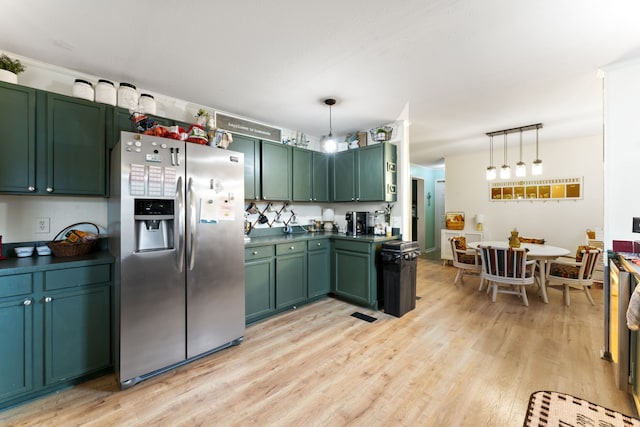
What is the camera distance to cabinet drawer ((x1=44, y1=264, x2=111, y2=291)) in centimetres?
183

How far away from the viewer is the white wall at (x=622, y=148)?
2188 mm

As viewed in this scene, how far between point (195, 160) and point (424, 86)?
2.34 metres

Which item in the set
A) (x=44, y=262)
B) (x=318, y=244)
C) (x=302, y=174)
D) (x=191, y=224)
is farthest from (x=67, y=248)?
(x=302, y=174)

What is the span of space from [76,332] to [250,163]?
222 cm

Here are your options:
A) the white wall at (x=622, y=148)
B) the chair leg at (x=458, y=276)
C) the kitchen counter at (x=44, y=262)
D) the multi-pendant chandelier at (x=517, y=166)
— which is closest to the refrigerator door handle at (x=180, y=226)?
the kitchen counter at (x=44, y=262)

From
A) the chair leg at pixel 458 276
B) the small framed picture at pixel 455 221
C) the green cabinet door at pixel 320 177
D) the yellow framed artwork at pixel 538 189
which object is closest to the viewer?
the green cabinet door at pixel 320 177

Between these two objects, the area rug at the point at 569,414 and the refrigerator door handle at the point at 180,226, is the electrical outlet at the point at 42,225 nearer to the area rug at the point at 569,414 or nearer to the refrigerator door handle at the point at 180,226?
the refrigerator door handle at the point at 180,226

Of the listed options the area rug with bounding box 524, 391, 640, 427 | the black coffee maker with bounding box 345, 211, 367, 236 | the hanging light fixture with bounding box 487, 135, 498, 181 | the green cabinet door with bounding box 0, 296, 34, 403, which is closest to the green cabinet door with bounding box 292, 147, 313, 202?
the black coffee maker with bounding box 345, 211, 367, 236

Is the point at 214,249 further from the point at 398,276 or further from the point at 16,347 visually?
the point at 398,276

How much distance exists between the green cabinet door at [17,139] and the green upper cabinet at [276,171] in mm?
2022

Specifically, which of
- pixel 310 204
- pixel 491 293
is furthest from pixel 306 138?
pixel 491 293

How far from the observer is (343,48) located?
208cm

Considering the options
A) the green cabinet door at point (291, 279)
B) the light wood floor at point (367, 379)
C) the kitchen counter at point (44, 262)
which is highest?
the kitchen counter at point (44, 262)

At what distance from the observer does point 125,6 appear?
165cm
